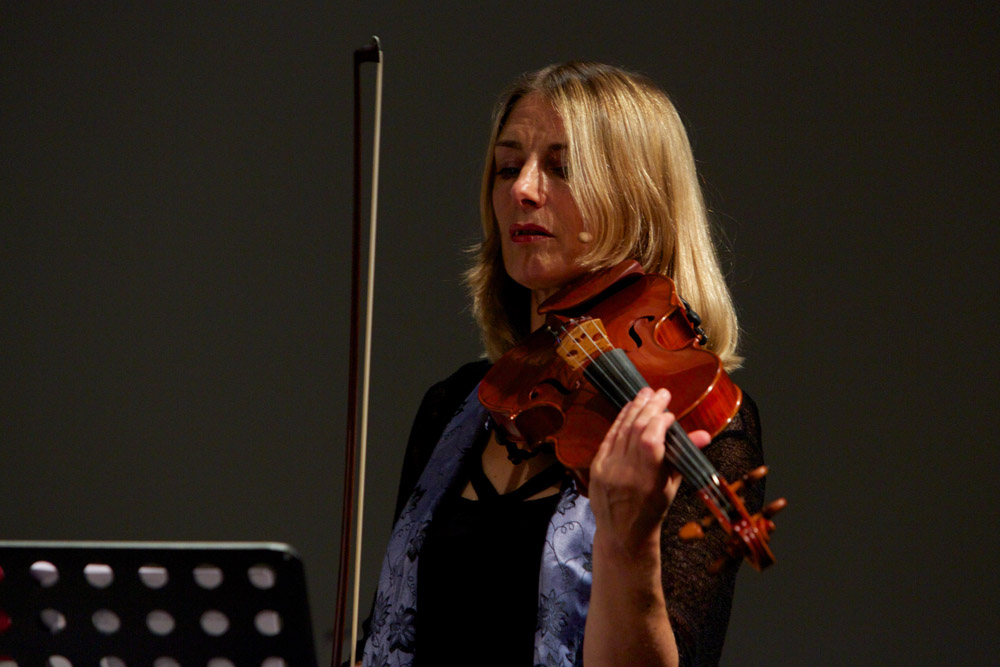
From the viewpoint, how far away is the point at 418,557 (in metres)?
1.13

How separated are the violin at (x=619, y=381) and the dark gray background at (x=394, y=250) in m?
0.96

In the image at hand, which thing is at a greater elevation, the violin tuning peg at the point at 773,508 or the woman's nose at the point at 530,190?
the woman's nose at the point at 530,190

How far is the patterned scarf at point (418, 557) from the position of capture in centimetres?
100

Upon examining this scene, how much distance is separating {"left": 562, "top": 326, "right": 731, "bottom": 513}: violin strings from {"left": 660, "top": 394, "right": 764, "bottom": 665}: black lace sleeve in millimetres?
117

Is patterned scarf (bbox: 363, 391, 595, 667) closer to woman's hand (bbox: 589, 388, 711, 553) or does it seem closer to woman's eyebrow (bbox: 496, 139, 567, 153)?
woman's hand (bbox: 589, 388, 711, 553)

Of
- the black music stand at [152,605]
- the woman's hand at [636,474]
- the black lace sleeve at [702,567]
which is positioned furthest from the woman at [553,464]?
the black music stand at [152,605]

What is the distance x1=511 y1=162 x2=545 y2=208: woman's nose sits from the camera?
1.14 meters

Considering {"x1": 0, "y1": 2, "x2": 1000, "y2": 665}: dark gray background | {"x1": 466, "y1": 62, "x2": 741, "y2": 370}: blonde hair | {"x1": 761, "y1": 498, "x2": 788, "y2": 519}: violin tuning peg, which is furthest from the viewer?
{"x1": 0, "y1": 2, "x2": 1000, "y2": 665}: dark gray background

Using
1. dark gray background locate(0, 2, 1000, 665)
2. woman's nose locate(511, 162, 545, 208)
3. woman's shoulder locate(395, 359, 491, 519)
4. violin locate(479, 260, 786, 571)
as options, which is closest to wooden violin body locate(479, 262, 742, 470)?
violin locate(479, 260, 786, 571)

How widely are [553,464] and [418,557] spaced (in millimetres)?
181

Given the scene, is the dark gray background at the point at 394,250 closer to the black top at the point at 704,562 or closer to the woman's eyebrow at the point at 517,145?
the woman's eyebrow at the point at 517,145

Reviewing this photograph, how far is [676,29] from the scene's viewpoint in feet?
6.64

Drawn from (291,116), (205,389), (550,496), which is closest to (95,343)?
(205,389)

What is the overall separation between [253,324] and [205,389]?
169 mm
